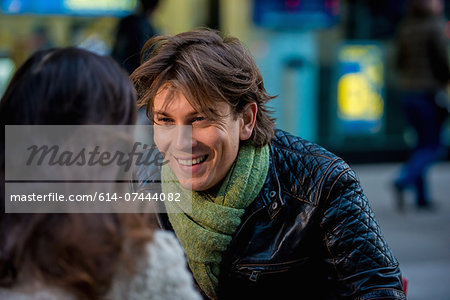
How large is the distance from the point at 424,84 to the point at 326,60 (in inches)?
80.5

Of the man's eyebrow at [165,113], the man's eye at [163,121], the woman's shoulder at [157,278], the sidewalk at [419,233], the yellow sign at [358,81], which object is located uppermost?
the man's eyebrow at [165,113]

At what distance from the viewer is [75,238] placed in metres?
1.39

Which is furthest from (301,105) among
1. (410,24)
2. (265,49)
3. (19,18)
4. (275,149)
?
(275,149)

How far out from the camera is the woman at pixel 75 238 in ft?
4.54

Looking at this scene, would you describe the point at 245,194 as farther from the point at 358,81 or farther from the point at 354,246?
the point at 358,81

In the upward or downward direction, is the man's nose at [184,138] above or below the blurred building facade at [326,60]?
above

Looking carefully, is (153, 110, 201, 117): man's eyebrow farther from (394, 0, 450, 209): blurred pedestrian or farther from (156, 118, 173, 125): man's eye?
(394, 0, 450, 209): blurred pedestrian

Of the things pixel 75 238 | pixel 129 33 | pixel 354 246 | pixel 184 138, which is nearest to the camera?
pixel 75 238

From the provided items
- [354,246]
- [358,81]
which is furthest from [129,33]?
[358,81]

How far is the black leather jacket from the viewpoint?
2.01 m

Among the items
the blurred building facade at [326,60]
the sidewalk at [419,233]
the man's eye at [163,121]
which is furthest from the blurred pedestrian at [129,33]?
the man's eye at [163,121]

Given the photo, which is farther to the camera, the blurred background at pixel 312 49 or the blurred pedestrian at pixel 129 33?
the blurred background at pixel 312 49

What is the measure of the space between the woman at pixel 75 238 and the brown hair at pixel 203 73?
1.88ft

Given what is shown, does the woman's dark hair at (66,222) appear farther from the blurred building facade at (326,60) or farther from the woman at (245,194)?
the blurred building facade at (326,60)
